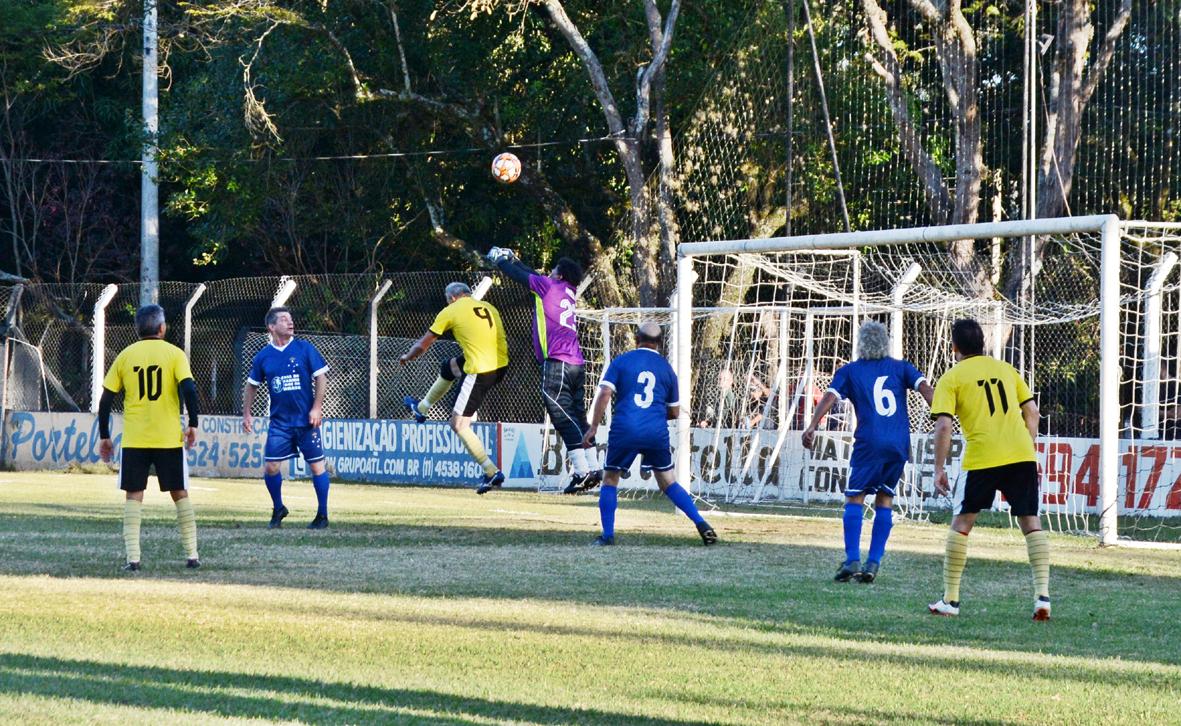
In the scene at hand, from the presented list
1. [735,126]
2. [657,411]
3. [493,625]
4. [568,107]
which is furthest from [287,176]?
[493,625]

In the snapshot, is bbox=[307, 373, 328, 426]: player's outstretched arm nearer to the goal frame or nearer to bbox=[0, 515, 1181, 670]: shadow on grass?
bbox=[0, 515, 1181, 670]: shadow on grass

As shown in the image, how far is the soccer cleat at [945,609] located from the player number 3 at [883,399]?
191 cm

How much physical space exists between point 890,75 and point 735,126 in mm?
3966

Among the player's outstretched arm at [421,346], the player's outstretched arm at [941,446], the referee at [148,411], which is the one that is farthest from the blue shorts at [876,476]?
the player's outstretched arm at [421,346]

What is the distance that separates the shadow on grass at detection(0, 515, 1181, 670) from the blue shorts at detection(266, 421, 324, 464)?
69 centimetres

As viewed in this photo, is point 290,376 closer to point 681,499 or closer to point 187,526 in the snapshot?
point 187,526

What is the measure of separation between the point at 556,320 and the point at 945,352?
8.70 meters

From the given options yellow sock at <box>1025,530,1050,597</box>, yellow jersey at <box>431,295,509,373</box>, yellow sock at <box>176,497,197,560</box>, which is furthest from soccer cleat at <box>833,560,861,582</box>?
yellow jersey at <box>431,295,509,373</box>

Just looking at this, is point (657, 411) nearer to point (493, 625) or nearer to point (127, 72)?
point (493, 625)

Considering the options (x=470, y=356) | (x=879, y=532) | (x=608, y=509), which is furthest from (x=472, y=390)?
(x=879, y=532)

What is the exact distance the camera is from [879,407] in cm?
1098

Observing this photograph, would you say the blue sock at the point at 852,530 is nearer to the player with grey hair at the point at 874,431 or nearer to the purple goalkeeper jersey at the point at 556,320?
the player with grey hair at the point at 874,431

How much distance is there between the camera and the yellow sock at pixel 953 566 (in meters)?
9.35

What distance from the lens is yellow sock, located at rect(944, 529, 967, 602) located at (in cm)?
935
